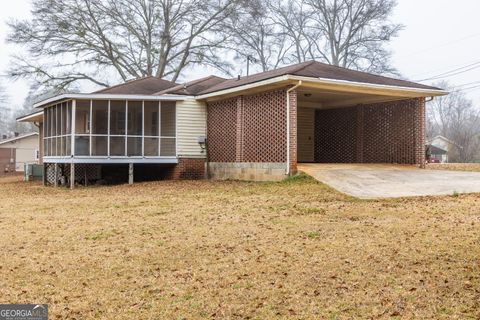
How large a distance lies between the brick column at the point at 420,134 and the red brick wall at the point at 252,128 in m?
4.71

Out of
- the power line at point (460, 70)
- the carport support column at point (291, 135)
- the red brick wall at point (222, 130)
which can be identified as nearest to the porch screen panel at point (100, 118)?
the red brick wall at point (222, 130)

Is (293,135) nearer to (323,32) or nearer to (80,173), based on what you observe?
(80,173)

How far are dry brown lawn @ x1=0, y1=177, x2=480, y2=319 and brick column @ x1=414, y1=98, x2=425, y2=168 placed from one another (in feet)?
20.8

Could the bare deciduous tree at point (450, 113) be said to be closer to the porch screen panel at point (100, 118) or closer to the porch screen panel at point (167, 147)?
the porch screen panel at point (167, 147)

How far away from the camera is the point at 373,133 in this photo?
16.9 metres

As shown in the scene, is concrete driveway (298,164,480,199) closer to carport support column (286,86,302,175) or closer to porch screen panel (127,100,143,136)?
carport support column (286,86,302,175)

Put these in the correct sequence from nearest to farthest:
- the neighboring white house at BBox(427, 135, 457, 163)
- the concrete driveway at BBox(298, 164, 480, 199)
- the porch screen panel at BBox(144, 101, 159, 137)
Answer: the concrete driveway at BBox(298, 164, 480, 199), the porch screen panel at BBox(144, 101, 159, 137), the neighboring white house at BBox(427, 135, 457, 163)

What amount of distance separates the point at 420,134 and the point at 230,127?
6.07 metres

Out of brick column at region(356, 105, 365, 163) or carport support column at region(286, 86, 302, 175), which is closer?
carport support column at region(286, 86, 302, 175)

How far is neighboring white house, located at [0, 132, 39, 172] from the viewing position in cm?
3741

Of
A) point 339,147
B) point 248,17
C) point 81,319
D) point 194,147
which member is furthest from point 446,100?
point 81,319

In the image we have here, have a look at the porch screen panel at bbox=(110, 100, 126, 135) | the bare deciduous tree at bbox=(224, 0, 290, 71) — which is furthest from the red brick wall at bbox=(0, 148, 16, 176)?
the porch screen panel at bbox=(110, 100, 126, 135)

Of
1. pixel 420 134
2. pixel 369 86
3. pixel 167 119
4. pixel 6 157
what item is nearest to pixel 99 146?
pixel 167 119

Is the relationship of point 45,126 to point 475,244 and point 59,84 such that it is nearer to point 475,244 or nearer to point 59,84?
point 59,84
